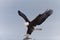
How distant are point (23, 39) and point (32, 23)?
162 cm

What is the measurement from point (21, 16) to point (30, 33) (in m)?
1.80

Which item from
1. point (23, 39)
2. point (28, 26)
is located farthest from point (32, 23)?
point (23, 39)

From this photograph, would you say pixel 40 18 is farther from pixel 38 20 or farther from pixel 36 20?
pixel 36 20

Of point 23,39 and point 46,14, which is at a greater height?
point 46,14

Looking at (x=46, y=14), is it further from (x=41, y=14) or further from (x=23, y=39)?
(x=23, y=39)

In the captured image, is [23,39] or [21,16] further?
[21,16]

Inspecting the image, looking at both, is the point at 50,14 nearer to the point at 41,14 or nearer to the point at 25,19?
the point at 41,14

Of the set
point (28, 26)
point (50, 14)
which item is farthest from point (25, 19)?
point (50, 14)

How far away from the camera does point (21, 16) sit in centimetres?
2056

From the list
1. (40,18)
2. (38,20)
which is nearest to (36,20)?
(38,20)

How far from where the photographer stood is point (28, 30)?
65.0 ft

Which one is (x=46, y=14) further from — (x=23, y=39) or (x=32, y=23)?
(x=23, y=39)

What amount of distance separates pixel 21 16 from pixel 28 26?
1.13 meters

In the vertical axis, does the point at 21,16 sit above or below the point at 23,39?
above
